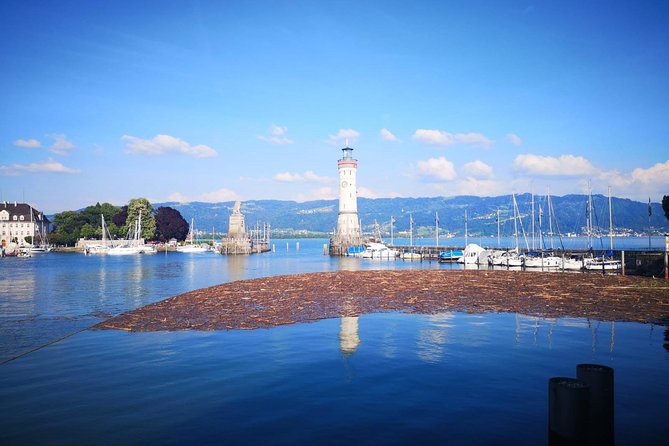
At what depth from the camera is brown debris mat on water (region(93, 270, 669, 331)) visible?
20.0 meters

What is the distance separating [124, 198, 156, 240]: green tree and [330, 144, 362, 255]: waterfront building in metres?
66.1

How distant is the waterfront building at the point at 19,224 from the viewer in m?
156

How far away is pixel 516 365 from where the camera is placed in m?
13.0

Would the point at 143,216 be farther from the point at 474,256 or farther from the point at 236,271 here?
the point at 474,256

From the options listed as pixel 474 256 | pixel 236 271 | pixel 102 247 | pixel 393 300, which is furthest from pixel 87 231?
pixel 393 300

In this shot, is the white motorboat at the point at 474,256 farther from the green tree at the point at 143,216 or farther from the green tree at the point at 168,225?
the green tree at the point at 168,225

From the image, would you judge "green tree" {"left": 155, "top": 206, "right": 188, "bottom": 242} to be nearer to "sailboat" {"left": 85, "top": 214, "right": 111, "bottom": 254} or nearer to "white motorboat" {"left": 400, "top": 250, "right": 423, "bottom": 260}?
"sailboat" {"left": 85, "top": 214, "right": 111, "bottom": 254}

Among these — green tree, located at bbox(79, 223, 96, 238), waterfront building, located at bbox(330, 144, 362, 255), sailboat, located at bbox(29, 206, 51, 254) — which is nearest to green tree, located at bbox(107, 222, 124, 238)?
green tree, located at bbox(79, 223, 96, 238)

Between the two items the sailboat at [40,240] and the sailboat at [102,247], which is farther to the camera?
the sailboat at [40,240]

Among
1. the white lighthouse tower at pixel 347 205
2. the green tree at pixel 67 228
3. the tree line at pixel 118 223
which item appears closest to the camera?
the white lighthouse tower at pixel 347 205

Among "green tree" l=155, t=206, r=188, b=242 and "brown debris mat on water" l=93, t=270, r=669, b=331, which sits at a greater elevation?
"green tree" l=155, t=206, r=188, b=242

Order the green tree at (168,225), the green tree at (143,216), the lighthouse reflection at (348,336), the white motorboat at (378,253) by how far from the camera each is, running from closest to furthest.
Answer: the lighthouse reflection at (348,336)
the white motorboat at (378,253)
the green tree at (143,216)
the green tree at (168,225)

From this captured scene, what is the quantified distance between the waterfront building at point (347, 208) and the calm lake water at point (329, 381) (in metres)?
102

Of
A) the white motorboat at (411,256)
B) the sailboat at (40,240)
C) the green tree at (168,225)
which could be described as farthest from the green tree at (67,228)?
the white motorboat at (411,256)
